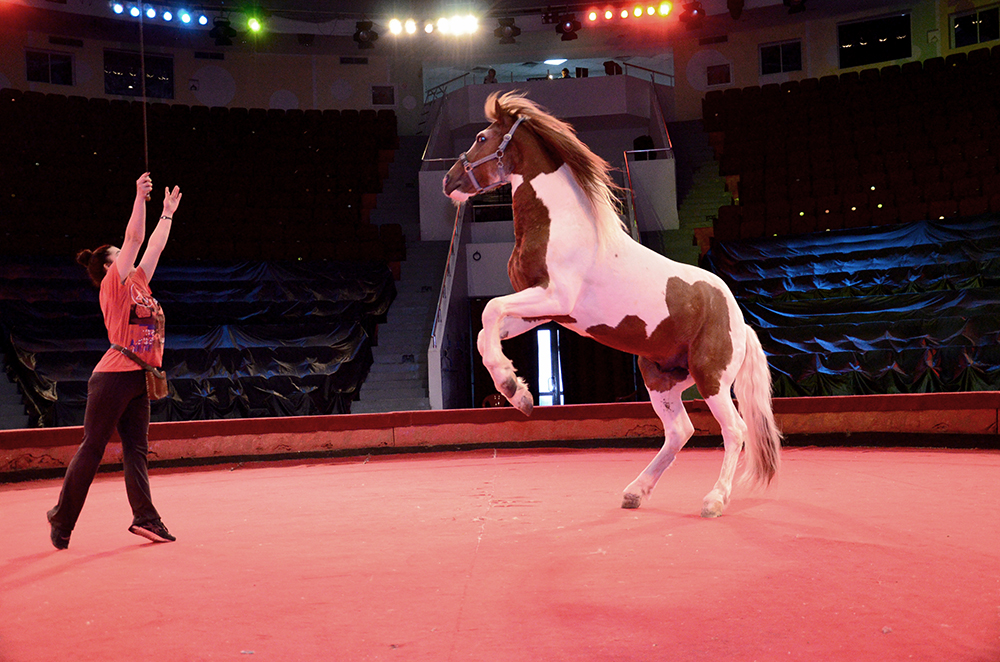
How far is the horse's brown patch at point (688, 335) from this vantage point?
520 centimetres

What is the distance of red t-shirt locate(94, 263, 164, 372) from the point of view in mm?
4770

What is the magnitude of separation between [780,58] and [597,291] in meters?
22.5

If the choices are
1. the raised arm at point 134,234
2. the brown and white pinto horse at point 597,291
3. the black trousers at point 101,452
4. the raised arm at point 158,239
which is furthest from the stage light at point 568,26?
the black trousers at point 101,452

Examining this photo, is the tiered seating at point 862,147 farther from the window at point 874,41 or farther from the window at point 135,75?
the window at point 135,75

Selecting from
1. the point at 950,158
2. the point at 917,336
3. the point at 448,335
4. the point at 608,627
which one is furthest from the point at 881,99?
the point at 608,627

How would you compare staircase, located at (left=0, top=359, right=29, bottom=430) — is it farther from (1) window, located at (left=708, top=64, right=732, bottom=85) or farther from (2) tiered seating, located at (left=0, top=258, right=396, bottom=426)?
(1) window, located at (left=708, top=64, right=732, bottom=85)

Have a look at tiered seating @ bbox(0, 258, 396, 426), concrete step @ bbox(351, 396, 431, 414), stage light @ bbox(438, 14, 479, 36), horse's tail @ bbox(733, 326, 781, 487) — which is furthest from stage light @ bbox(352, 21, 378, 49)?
horse's tail @ bbox(733, 326, 781, 487)

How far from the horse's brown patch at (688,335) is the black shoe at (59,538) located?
11.1 feet

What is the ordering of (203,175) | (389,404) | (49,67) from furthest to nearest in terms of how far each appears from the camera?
(49,67) → (203,175) → (389,404)

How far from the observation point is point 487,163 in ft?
17.2

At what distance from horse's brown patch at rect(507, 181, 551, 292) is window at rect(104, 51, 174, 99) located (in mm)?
20907

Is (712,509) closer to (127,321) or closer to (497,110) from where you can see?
(497,110)

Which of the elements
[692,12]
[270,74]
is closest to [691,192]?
[692,12]

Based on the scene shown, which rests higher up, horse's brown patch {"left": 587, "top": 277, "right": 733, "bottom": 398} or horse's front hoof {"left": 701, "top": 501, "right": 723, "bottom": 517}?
horse's brown patch {"left": 587, "top": 277, "right": 733, "bottom": 398}
